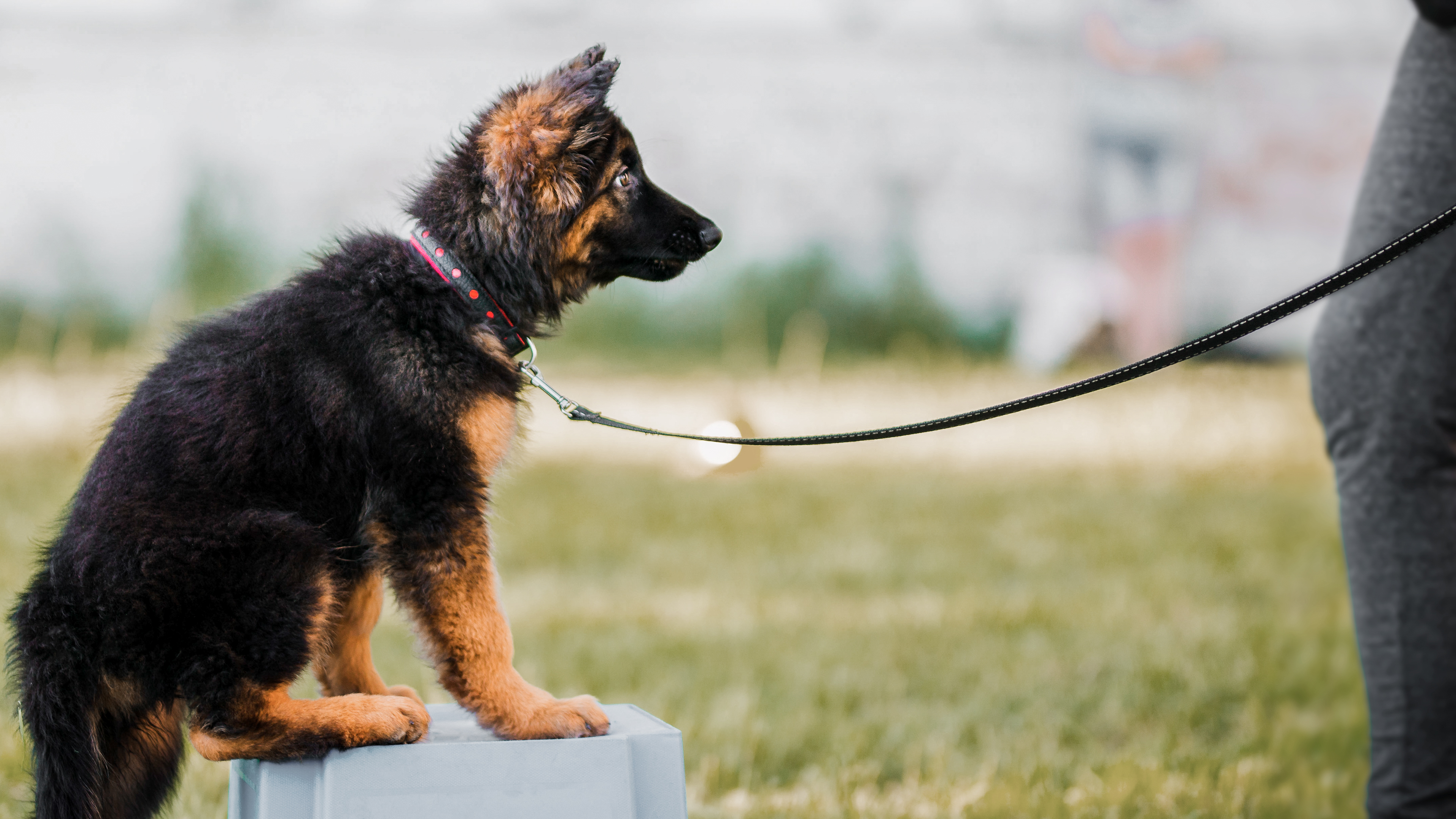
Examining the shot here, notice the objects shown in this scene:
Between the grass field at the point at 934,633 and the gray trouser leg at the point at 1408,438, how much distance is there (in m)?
0.71

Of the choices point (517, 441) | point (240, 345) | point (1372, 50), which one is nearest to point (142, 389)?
point (240, 345)

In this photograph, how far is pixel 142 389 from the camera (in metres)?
2.21

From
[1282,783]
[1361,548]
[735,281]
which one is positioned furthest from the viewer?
[735,281]

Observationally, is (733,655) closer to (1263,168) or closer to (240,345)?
(240,345)

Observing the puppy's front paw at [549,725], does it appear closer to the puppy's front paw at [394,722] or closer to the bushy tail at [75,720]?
the puppy's front paw at [394,722]

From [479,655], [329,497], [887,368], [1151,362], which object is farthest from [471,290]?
[887,368]

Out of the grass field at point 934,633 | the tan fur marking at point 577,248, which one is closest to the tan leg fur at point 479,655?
the grass field at point 934,633

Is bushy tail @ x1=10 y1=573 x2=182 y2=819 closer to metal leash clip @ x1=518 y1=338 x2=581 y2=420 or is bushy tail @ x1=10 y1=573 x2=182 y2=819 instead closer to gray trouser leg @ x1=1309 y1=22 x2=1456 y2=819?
metal leash clip @ x1=518 y1=338 x2=581 y2=420

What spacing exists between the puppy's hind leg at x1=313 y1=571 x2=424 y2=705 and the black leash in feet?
1.79

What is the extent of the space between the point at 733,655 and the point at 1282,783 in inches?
79.2

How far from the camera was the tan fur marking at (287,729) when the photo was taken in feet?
6.59

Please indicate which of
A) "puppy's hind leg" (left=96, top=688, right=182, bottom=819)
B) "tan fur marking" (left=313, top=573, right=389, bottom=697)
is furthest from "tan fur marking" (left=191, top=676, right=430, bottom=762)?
"tan fur marking" (left=313, top=573, right=389, bottom=697)

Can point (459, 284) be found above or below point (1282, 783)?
above

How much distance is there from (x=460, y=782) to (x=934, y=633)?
3426mm
